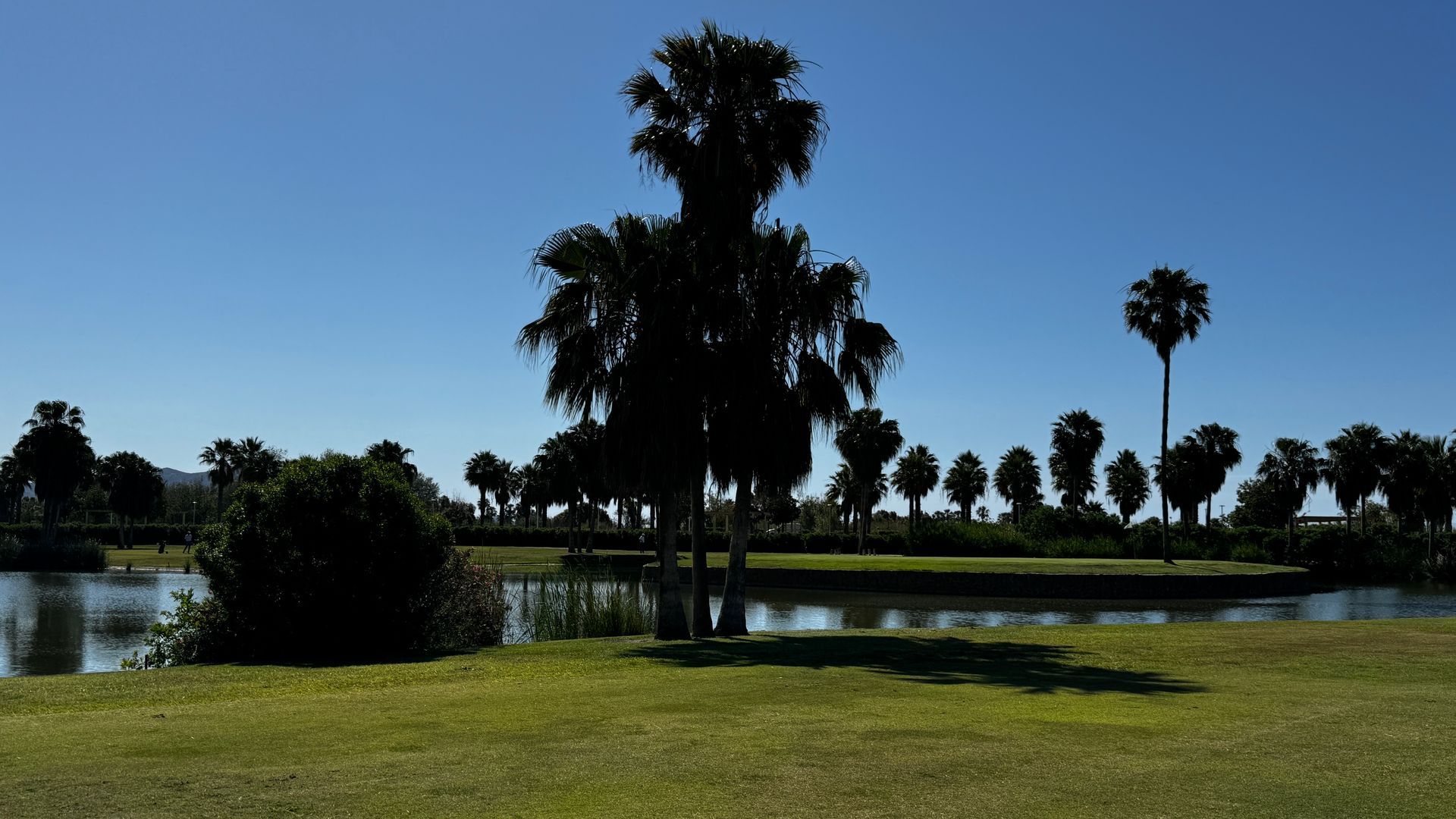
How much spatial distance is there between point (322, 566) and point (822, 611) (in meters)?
19.5

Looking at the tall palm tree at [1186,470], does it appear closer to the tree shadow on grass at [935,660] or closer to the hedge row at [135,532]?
the tree shadow on grass at [935,660]

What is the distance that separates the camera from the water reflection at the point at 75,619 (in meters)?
21.6

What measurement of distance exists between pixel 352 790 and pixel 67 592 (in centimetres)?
4396

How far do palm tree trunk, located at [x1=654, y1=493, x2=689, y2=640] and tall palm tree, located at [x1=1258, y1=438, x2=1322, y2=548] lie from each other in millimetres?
66350

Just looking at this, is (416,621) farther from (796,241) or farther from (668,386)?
(796,241)

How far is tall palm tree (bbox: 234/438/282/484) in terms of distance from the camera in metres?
94.9

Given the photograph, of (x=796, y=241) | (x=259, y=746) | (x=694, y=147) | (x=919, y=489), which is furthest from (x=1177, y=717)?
(x=919, y=489)

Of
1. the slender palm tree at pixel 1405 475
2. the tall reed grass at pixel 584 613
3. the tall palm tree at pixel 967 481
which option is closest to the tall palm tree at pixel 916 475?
the tall palm tree at pixel 967 481

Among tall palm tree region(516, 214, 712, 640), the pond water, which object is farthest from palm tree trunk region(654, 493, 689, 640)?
the pond water

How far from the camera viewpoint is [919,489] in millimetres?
104062

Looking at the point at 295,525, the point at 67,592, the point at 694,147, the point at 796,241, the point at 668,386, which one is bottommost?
the point at 67,592

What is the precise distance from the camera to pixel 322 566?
18.6 m

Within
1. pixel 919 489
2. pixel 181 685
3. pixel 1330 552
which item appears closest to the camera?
pixel 181 685

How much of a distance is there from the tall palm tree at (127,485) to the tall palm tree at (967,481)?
74872 mm
